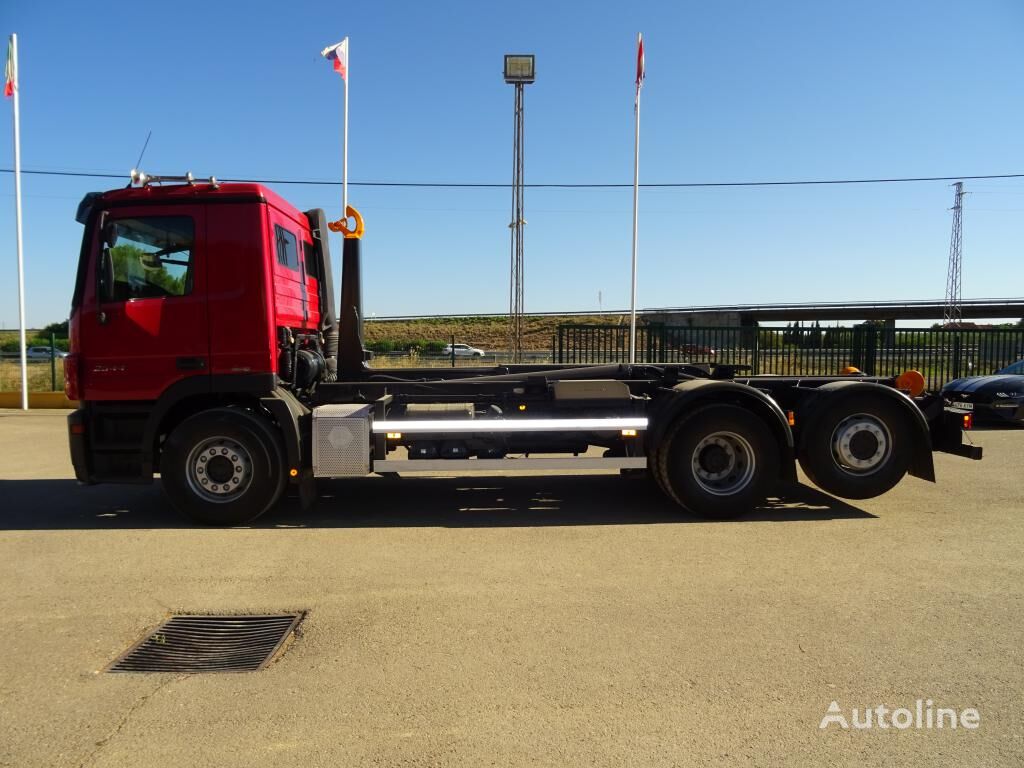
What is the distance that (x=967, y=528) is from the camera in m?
6.04

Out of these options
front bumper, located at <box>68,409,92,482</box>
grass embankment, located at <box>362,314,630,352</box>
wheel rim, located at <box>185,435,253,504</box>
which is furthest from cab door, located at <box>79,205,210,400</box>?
grass embankment, located at <box>362,314,630,352</box>

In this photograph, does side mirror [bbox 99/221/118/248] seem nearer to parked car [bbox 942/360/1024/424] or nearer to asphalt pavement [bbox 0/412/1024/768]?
asphalt pavement [bbox 0/412/1024/768]

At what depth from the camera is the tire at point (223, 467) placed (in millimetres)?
6129

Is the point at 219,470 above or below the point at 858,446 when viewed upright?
below

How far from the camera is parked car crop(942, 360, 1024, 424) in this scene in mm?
12578

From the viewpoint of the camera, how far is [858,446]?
21.9 ft

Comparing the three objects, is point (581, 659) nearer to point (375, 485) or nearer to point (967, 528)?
point (967, 528)

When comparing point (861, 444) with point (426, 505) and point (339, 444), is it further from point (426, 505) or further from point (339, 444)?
point (339, 444)

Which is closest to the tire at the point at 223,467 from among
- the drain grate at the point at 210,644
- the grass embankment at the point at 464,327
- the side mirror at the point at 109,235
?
the side mirror at the point at 109,235

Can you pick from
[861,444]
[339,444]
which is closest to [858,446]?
[861,444]

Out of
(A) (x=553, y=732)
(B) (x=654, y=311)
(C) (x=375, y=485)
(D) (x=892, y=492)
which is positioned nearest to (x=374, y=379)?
(C) (x=375, y=485)

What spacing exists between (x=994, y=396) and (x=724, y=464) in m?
9.21

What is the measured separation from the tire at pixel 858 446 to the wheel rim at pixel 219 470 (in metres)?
5.23

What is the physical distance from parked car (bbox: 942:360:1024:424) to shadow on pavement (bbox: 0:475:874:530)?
7417mm
